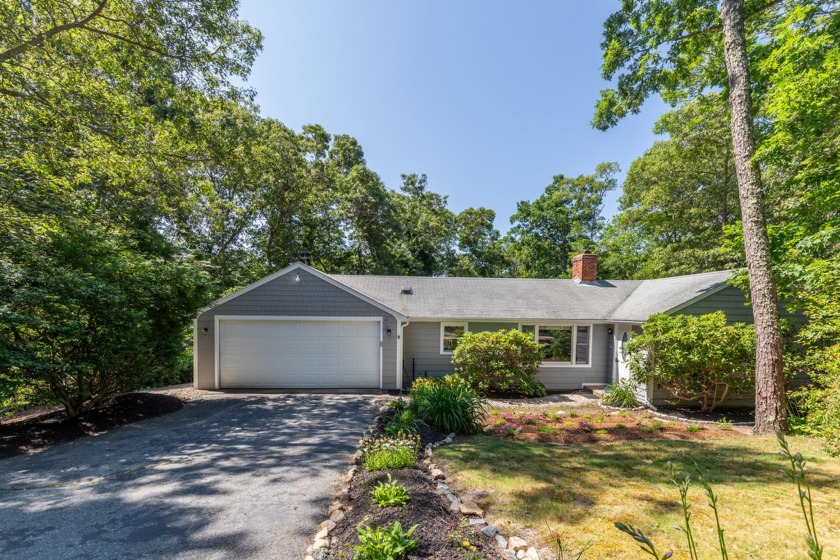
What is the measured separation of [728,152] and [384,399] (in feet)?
61.6

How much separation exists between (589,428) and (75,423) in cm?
1010

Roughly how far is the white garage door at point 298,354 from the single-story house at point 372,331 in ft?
0.10

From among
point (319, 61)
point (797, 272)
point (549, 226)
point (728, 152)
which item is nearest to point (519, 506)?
point (797, 272)

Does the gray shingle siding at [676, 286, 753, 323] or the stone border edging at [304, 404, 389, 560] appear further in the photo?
the gray shingle siding at [676, 286, 753, 323]

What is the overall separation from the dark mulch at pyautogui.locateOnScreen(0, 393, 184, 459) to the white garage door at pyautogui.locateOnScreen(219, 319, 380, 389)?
1883 mm

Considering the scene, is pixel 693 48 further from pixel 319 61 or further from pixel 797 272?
pixel 319 61

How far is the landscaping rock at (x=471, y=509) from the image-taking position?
3544 millimetres

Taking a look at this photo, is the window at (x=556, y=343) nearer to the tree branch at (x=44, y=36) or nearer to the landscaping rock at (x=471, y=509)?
the landscaping rock at (x=471, y=509)

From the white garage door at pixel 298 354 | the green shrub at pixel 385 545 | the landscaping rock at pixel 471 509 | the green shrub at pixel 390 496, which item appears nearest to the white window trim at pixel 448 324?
the white garage door at pixel 298 354

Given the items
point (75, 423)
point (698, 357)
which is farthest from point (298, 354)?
point (698, 357)

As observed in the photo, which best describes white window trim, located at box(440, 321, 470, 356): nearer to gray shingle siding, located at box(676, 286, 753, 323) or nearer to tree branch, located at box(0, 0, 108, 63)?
gray shingle siding, located at box(676, 286, 753, 323)

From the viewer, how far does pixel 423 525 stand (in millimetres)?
3189

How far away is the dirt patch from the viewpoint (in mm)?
6465

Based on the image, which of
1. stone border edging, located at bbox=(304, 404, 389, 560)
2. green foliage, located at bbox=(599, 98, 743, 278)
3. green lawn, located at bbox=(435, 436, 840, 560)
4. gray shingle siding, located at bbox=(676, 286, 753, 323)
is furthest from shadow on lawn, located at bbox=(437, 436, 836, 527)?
green foliage, located at bbox=(599, 98, 743, 278)
